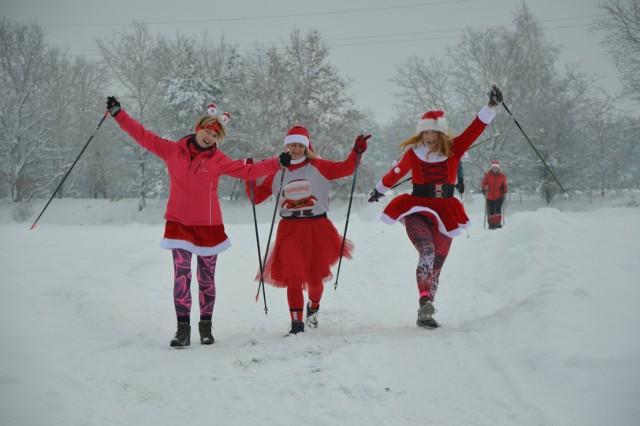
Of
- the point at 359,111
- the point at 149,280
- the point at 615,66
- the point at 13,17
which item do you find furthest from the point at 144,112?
the point at 149,280

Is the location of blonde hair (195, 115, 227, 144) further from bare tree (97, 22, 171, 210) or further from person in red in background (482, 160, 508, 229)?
bare tree (97, 22, 171, 210)

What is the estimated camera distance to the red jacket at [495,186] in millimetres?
14547

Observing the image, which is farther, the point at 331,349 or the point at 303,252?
the point at 303,252

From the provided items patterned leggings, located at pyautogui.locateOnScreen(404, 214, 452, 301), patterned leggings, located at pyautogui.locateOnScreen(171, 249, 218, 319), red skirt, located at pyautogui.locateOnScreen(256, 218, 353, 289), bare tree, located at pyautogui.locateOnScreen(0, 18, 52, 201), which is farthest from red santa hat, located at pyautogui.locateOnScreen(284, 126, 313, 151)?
bare tree, located at pyautogui.locateOnScreen(0, 18, 52, 201)

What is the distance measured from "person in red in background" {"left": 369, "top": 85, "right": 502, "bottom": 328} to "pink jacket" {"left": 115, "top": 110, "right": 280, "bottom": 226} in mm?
1444

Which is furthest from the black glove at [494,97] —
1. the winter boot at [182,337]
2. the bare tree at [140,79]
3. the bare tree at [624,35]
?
the bare tree at [140,79]

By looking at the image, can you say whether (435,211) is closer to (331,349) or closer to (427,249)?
(427,249)

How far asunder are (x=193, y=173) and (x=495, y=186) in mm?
11661

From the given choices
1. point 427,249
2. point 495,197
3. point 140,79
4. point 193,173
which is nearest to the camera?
point 193,173

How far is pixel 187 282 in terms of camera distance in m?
4.64

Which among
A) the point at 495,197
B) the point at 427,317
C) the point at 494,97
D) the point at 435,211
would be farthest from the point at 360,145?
the point at 495,197

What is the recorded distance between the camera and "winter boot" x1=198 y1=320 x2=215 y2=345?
4.52m

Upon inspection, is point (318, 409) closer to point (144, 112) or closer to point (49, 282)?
point (49, 282)

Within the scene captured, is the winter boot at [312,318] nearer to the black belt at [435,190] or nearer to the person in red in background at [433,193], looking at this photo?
the person in red in background at [433,193]
